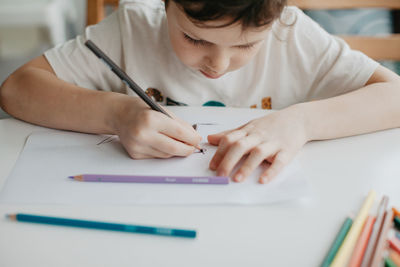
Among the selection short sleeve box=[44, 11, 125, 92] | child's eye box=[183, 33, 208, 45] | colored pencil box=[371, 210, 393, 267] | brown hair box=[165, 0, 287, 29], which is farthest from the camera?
short sleeve box=[44, 11, 125, 92]

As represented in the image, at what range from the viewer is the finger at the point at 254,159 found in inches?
16.9

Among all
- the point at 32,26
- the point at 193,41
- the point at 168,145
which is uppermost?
the point at 193,41

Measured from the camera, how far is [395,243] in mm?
335

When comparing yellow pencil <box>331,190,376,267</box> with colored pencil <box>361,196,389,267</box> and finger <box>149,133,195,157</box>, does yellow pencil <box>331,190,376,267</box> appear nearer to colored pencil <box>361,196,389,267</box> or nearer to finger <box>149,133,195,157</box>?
colored pencil <box>361,196,389,267</box>

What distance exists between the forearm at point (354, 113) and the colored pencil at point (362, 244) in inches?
7.0

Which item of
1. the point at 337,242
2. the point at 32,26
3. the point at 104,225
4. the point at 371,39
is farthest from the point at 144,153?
the point at 32,26

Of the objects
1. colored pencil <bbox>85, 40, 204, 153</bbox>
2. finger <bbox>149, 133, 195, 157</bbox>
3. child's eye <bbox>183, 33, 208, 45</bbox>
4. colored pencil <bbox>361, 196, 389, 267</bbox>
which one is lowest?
colored pencil <bbox>361, 196, 389, 267</bbox>

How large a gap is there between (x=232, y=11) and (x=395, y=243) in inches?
11.6

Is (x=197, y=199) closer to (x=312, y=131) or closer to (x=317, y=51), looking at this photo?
(x=312, y=131)

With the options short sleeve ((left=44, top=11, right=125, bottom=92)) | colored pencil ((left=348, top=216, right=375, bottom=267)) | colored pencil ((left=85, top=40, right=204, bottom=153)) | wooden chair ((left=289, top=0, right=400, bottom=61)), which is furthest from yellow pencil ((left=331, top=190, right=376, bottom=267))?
wooden chair ((left=289, top=0, right=400, bottom=61))

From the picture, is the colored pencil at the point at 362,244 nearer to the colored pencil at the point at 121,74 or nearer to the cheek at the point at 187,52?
the colored pencil at the point at 121,74

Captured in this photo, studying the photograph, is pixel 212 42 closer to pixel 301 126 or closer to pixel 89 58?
pixel 301 126

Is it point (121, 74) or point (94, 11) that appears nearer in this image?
point (121, 74)

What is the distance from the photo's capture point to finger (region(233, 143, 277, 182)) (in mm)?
430
